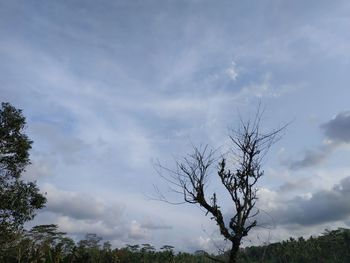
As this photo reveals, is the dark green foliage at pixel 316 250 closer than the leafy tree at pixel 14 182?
No

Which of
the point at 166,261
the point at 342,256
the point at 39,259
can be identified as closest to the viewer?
the point at 39,259

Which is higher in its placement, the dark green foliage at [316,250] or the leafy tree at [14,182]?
the dark green foliage at [316,250]

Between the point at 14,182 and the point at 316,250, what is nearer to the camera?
the point at 14,182

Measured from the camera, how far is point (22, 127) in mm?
22094

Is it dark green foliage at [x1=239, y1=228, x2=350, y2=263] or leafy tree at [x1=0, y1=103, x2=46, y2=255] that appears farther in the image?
dark green foliage at [x1=239, y1=228, x2=350, y2=263]

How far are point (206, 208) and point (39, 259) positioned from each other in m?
21.6

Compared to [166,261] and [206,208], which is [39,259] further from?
[166,261]

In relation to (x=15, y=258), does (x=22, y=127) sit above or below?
above

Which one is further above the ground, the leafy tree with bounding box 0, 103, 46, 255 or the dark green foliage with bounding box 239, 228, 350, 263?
the dark green foliage with bounding box 239, 228, 350, 263

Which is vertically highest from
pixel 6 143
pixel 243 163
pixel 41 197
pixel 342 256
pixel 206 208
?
pixel 342 256

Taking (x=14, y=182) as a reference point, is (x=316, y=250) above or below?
above

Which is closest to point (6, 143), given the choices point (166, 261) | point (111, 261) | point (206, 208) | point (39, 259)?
point (39, 259)

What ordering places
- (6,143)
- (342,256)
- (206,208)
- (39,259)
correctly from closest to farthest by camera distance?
(206,208) < (6,143) < (39,259) < (342,256)

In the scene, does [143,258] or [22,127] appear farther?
[143,258]
